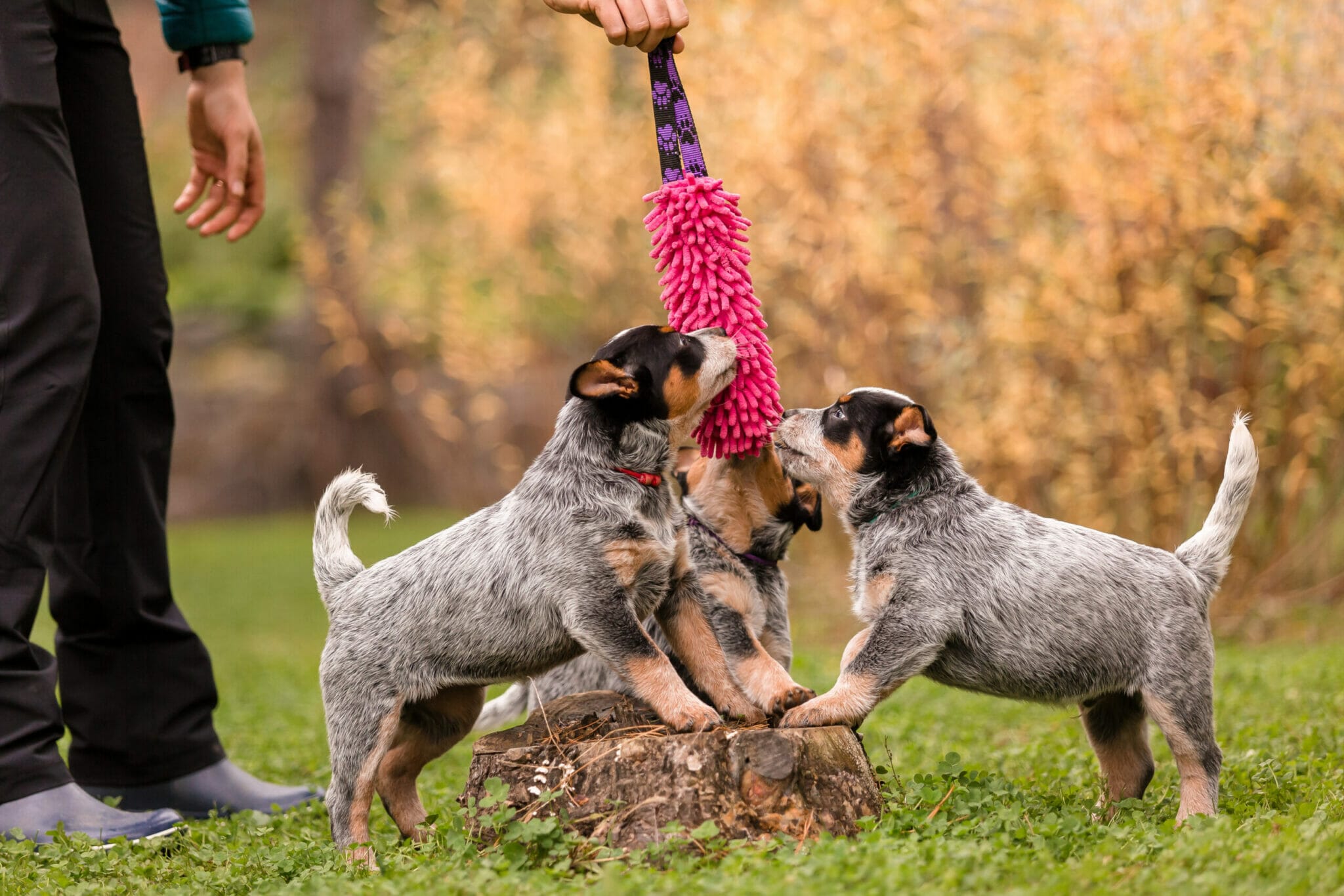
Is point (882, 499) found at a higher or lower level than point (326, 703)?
higher

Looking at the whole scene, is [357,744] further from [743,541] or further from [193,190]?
[193,190]

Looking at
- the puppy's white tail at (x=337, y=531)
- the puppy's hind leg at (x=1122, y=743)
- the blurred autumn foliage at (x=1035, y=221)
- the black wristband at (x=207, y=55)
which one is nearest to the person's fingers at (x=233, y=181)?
the black wristband at (x=207, y=55)

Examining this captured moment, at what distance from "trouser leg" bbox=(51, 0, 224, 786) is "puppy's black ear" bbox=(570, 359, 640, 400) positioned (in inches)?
69.2

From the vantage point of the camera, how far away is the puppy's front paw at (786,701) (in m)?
3.40

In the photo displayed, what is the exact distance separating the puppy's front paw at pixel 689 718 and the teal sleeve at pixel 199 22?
2.97 m

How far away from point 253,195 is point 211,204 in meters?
0.15

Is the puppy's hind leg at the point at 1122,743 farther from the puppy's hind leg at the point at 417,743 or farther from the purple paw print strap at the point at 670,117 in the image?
the purple paw print strap at the point at 670,117

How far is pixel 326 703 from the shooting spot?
12.0 feet

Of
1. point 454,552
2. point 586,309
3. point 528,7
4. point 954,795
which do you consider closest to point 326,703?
point 454,552

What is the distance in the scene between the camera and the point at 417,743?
3.82 metres

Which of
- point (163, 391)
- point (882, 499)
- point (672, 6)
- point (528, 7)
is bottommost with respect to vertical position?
point (882, 499)

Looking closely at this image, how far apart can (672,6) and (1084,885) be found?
7.94 feet

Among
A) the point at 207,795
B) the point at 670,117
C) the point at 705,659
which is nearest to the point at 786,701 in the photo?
the point at 705,659

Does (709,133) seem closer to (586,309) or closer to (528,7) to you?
(586,309)
